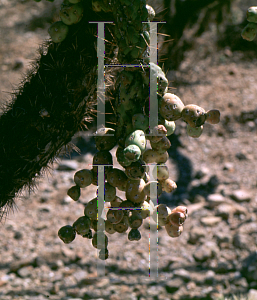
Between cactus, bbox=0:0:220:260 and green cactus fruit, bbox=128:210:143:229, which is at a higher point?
cactus, bbox=0:0:220:260

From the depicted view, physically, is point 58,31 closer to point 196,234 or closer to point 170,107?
point 170,107

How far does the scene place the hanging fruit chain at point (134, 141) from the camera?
601 millimetres

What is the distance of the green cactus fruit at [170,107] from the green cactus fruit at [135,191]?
0.43 ft

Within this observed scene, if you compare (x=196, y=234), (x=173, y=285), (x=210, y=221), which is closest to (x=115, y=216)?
(x=173, y=285)

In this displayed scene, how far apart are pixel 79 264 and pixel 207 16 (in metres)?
2.75

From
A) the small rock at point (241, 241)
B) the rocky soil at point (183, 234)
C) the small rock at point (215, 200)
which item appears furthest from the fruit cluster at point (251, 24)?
the small rock at point (215, 200)

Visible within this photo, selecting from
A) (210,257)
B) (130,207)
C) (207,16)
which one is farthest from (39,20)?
(130,207)

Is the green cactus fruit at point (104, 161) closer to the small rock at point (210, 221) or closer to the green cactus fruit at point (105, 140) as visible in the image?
the green cactus fruit at point (105, 140)

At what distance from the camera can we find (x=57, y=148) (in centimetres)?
90

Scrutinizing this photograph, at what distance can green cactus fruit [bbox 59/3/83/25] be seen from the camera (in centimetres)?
75

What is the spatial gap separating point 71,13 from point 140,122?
1.08ft

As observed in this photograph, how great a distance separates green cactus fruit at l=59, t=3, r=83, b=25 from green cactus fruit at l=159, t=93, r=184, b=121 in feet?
1.01

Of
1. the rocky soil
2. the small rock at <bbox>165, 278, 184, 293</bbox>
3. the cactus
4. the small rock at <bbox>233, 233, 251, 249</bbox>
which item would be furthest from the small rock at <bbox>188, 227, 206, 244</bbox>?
the cactus

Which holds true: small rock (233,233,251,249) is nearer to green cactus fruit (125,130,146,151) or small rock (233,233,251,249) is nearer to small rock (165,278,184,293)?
small rock (165,278,184,293)
